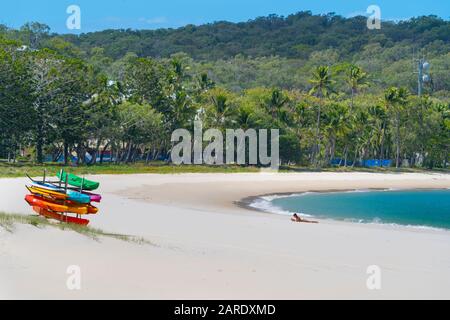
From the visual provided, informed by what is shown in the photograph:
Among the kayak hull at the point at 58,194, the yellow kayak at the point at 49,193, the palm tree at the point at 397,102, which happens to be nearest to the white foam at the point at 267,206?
the kayak hull at the point at 58,194

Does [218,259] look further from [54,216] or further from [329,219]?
[329,219]

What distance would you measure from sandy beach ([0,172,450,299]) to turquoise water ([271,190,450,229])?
482cm

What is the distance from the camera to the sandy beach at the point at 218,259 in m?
10.9

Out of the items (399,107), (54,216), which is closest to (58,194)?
(54,216)

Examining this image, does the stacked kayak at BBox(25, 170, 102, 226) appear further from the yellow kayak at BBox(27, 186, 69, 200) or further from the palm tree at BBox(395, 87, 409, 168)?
the palm tree at BBox(395, 87, 409, 168)

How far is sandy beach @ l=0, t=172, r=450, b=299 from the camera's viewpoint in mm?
10859

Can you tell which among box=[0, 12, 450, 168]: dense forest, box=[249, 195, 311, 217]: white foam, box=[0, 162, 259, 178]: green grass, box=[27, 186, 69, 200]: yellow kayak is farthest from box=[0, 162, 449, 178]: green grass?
box=[27, 186, 69, 200]: yellow kayak

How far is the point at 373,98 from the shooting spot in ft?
283

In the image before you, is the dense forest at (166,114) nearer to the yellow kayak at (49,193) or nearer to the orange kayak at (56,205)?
the yellow kayak at (49,193)

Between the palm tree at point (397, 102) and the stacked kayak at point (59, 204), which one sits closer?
the stacked kayak at point (59, 204)

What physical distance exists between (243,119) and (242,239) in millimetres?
46183

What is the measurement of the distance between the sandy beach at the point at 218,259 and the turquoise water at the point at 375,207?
482 cm

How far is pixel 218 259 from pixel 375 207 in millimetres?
23325
